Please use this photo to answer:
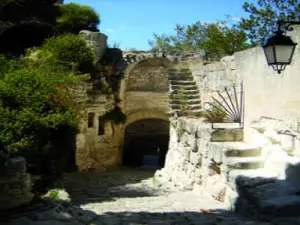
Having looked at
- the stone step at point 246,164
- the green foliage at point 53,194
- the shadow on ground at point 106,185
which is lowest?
the shadow on ground at point 106,185

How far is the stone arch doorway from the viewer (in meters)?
17.2

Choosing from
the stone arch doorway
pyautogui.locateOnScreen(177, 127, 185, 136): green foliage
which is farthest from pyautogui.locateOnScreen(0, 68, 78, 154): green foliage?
the stone arch doorway

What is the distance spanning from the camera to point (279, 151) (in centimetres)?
674

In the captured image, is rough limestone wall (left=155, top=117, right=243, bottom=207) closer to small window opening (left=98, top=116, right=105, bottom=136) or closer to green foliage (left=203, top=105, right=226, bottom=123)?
green foliage (left=203, top=105, right=226, bottom=123)

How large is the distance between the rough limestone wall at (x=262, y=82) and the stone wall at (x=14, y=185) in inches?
180

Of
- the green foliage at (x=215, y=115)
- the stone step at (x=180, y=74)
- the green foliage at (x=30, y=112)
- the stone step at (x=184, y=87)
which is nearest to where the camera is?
the green foliage at (x=30, y=112)

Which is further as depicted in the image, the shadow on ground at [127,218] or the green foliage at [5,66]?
the green foliage at [5,66]

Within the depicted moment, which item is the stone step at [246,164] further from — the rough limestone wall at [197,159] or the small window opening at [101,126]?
the small window opening at [101,126]

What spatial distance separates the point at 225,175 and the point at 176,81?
216 inches

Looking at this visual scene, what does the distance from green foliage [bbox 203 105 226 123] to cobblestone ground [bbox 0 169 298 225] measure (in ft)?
6.43

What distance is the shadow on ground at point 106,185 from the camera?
9.17 metres

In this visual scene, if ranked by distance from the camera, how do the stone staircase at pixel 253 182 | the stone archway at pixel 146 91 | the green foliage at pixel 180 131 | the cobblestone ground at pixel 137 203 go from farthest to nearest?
the stone archway at pixel 146 91 < the green foliage at pixel 180 131 < the cobblestone ground at pixel 137 203 < the stone staircase at pixel 253 182

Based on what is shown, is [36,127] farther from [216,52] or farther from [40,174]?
[216,52]

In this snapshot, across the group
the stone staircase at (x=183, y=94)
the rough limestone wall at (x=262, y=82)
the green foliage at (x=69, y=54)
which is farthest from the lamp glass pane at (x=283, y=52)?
the green foliage at (x=69, y=54)
